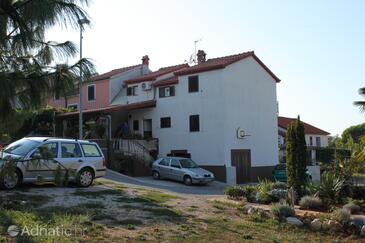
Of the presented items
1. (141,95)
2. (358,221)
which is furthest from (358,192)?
(141,95)

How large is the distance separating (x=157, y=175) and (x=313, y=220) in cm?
1823

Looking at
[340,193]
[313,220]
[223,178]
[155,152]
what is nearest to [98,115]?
[155,152]

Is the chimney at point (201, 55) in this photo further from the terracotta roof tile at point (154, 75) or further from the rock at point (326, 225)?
the rock at point (326, 225)

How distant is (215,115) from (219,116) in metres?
0.34

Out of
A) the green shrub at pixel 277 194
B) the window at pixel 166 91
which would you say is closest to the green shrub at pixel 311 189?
the green shrub at pixel 277 194

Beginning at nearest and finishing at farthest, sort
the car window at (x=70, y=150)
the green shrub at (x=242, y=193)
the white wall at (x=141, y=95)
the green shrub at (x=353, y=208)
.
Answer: the green shrub at (x=353, y=208)
the green shrub at (x=242, y=193)
the car window at (x=70, y=150)
the white wall at (x=141, y=95)

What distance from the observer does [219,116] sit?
110 ft

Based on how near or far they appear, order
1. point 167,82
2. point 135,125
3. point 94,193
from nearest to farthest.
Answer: point 94,193
point 167,82
point 135,125

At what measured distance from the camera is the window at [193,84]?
34.8 m

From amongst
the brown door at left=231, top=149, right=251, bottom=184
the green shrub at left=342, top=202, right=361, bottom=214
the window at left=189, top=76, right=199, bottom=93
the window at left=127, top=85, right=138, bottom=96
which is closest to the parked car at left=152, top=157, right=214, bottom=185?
the brown door at left=231, top=149, right=251, bottom=184

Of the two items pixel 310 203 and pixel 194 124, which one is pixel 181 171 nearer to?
pixel 194 124

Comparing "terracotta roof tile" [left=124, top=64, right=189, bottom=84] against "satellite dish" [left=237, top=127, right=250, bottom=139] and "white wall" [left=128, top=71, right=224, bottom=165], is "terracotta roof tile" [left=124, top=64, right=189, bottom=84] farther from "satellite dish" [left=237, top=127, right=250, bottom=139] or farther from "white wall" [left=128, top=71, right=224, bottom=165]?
"satellite dish" [left=237, top=127, right=250, bottom=139]

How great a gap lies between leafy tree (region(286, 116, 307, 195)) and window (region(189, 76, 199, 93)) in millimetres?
17430

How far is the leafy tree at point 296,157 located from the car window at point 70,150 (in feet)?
24.3
